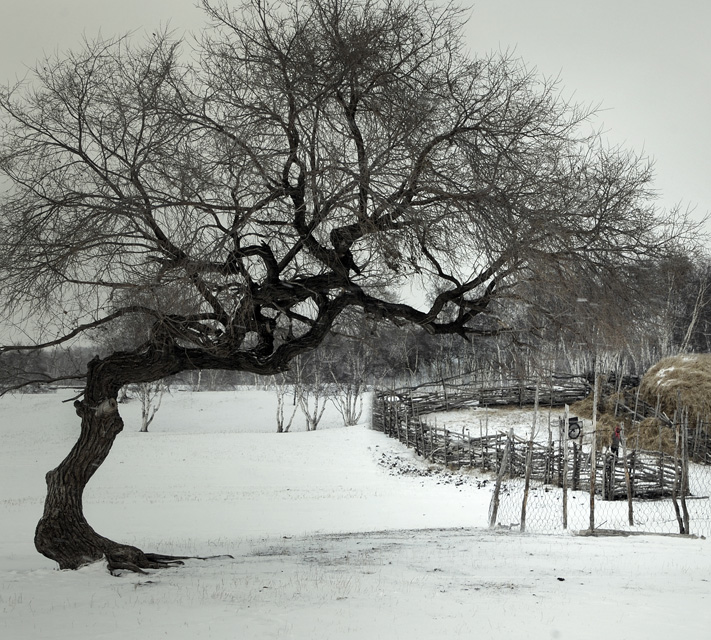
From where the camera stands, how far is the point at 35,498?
19.6 meters

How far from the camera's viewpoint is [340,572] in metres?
7.34

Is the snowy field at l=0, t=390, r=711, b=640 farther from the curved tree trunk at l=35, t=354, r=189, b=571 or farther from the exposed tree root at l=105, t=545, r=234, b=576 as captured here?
the curved tree trunk at l=35, t=354, r=189, b=571

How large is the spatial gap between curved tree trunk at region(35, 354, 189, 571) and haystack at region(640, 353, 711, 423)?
16611 millimetres

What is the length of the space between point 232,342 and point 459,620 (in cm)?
379

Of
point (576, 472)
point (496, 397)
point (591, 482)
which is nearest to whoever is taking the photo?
point (591, 482)

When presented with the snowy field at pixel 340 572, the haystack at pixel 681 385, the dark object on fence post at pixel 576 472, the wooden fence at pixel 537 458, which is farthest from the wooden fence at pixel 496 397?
the dark object on fence post at pixel 576 472

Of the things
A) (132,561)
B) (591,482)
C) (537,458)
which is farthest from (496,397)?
(132,561)

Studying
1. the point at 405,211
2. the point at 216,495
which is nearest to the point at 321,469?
the point at 216,495

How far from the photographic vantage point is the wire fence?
43.3ft

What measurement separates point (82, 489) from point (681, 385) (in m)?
19.0

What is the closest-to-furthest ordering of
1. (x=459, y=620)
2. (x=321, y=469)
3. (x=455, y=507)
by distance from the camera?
1. (x=459, y=620)
2. (x=455, y=507)
3. (x=321, y=469)

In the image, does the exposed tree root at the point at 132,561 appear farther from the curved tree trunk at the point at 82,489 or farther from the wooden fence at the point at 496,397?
the wooden fence at the point at 496,397

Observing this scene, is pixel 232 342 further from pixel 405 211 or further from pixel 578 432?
pixel 578 432

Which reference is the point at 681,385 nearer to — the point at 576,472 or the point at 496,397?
the point at 576,472
